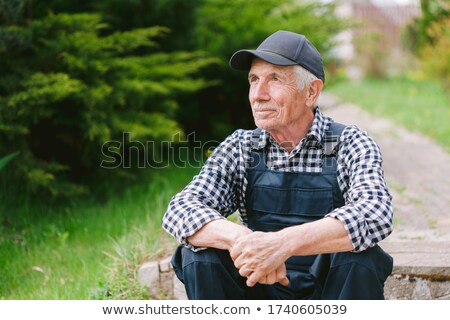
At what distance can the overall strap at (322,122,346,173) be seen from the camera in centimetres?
266

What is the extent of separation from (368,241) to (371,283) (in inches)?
6.7

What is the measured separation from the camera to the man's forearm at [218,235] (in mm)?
2395

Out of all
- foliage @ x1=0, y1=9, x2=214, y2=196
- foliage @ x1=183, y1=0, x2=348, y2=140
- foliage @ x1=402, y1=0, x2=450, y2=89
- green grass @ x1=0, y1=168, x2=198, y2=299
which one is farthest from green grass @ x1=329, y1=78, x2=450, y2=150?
green grass @ x1=0, y1=168, x2=198, y2=299

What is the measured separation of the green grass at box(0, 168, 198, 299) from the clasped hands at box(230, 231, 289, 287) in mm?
1279

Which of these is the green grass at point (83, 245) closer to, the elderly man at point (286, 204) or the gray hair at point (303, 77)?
the elderly man at point (286, 204)

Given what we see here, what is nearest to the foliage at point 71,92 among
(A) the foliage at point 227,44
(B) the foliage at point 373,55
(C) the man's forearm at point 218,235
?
(A) the foliage at point 227,44

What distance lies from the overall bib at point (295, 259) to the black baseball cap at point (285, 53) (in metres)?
0.33

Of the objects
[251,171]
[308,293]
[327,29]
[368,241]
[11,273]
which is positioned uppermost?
[327,29]

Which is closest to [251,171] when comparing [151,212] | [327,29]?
[151,212]

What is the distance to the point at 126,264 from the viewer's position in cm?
364

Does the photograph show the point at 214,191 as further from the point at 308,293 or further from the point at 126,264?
the point at 126,264

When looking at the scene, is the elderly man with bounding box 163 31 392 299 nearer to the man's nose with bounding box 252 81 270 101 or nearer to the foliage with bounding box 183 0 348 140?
the man's nose with bounding box 252 81 270 101

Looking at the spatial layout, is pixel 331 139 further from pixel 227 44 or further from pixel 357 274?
pixel 227 44

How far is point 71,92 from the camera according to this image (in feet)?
14.9
